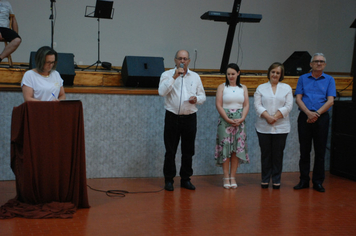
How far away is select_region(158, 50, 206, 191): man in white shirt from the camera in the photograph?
437 centimetres

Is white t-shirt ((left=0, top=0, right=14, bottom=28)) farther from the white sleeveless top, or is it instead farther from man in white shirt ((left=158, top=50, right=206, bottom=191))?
the white sleeveless top

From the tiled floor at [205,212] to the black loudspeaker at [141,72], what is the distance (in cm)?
129

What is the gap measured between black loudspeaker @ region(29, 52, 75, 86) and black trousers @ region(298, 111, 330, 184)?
2804 millimetres

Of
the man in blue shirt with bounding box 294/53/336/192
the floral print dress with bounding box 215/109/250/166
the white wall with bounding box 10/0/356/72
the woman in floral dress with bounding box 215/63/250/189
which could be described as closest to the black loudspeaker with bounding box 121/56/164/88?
the woman in floral dress with bounding box 215/63/250/189

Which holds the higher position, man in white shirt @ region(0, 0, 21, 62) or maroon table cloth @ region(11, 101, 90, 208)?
man in white shirt @ region(0, 0, 21, 62)

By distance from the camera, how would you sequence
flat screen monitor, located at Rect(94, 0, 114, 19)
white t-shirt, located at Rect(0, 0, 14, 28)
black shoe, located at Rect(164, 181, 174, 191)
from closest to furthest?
black shoe, located at Rect(164, 181, 174, 191)
white t-shirt, located at Rect(0, 0, 14, 28)
flat screen monitor, located at Rect(94, 0, 114, 19)

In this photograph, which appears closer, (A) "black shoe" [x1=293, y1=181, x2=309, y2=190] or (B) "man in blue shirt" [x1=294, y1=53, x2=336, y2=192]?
(B) "man in blue shirt" [x1=294, y1=53, x2=336, y2=192]

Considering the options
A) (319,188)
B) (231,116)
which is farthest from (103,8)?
(319,188)

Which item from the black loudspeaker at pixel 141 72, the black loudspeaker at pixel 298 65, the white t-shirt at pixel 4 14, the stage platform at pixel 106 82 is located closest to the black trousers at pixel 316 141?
the stage platform at pixel 106 82

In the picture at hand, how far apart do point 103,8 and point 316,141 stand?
4136 millimetres

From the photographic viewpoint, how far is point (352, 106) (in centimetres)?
520

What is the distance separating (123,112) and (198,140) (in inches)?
40.3

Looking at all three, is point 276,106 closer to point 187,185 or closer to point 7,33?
point 187,185

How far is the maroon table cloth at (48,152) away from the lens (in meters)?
3.53
